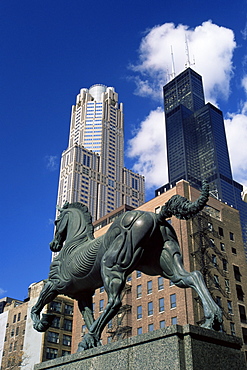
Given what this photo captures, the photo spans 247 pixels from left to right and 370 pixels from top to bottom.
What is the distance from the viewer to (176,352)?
587 cm

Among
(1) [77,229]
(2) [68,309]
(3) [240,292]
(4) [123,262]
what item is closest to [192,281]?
(4) [123,262]

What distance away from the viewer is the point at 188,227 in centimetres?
5203

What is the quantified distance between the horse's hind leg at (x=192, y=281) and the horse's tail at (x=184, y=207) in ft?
2.03

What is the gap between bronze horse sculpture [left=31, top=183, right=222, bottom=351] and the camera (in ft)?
25.5

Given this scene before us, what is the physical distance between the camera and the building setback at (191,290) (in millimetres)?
47344

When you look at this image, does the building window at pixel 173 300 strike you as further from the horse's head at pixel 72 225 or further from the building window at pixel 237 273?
the horse's head at pixel 72 225

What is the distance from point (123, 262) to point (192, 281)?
136 centimetres

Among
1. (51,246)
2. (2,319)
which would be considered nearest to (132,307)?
(2,319)

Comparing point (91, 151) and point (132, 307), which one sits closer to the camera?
point (132, 307)

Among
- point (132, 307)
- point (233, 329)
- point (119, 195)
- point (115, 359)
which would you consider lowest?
point (115, 359)

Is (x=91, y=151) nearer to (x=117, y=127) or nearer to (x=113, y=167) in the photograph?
(x=113, y=167)

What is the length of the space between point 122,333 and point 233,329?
1386cm

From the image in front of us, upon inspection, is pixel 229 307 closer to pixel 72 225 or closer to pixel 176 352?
pixel 72 225

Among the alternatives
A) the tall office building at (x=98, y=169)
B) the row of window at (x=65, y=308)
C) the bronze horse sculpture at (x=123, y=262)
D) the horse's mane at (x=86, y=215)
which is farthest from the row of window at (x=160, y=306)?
the tall office building at (x=98, y=169)
